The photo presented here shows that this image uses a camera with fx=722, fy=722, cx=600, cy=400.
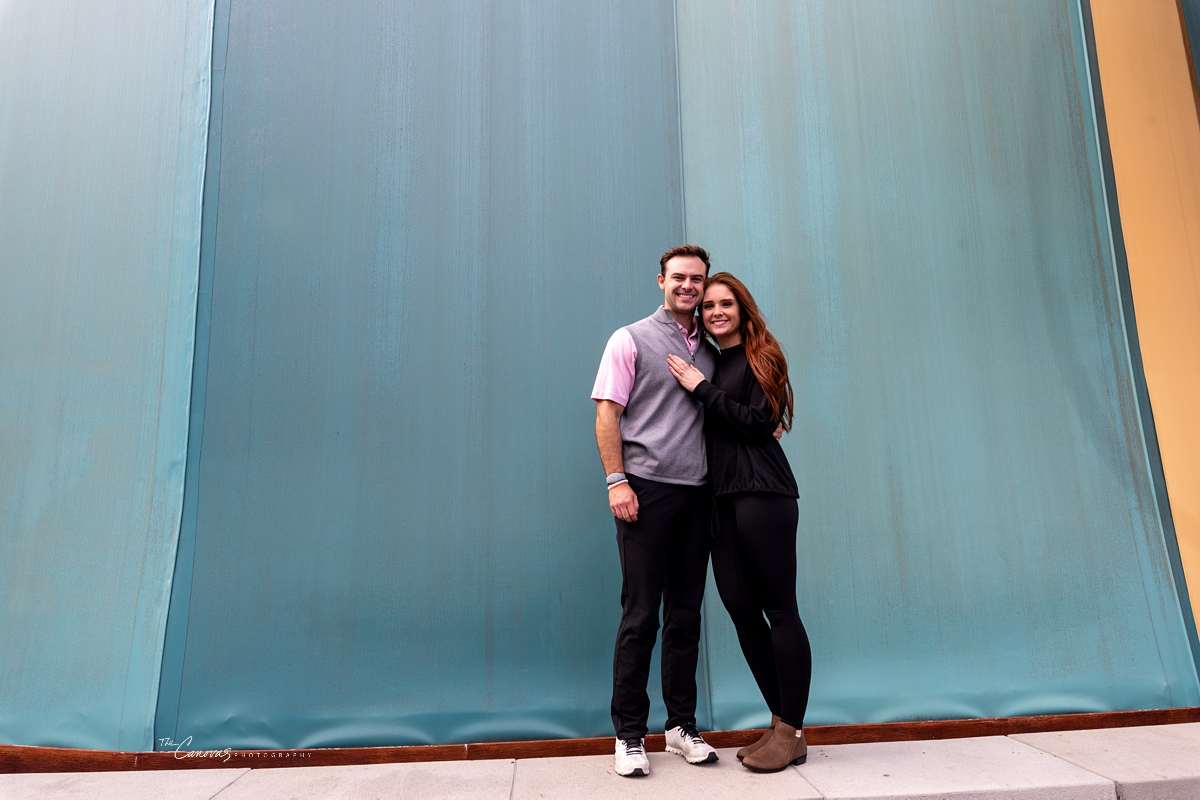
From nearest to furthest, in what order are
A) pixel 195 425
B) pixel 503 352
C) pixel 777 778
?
pixel 777 778
pixel 195 425
pixel 503 352

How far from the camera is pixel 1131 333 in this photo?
2.58m

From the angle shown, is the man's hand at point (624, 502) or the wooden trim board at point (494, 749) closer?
the man's hand at point (624, 502)

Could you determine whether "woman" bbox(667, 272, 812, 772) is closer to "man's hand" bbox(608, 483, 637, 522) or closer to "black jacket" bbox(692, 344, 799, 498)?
"black jacket" bbox(692, 344, 799, 498)

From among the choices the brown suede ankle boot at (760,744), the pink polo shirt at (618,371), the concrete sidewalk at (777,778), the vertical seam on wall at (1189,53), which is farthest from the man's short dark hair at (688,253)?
the vertical seam on wall at (1189,53)

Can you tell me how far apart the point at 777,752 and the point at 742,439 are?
82 centimetres

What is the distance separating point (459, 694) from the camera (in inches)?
87.2

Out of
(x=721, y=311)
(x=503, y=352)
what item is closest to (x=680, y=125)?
(x=721, y=311)

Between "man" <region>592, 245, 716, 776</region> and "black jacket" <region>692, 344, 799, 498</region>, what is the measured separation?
0.06 metres

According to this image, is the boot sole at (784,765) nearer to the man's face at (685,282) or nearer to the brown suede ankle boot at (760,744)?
the brown suede ankle boot at (760,744)

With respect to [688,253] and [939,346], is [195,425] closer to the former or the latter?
[688,253]

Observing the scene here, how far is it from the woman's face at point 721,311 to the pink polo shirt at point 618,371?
0.23m

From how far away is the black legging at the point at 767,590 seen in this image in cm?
187

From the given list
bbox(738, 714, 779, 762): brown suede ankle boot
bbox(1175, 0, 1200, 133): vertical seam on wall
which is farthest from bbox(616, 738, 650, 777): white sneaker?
bbox(1175, 0, 1200, 133): vertical seam on wall

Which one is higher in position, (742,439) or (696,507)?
(742,439)
